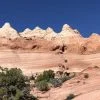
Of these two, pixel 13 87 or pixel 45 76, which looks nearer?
pixel 13 87

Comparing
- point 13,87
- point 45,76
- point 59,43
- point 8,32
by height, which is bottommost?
point 13,87

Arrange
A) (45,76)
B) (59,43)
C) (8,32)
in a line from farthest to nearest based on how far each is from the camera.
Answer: (8,32) < (59,43) < (45,76)

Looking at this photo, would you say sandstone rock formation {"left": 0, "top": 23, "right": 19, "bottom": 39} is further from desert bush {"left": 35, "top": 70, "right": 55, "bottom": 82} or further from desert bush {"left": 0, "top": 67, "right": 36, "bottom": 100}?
desert bush {"left": 0, "top": 67, "right": 36, "bottom": 100}

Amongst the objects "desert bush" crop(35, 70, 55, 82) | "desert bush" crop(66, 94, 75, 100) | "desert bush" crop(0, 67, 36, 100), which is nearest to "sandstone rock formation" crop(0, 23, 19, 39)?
"desert bush" crop(35, 70, 55, 82)

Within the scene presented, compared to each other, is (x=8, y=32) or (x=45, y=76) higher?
(x=8, y=32)

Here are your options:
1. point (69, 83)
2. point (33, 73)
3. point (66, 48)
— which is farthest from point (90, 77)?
point (66, 48)

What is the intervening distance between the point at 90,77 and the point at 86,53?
37.6 meters

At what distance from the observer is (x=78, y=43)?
8838 centimetres

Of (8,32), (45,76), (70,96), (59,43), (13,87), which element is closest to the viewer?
(70,96)

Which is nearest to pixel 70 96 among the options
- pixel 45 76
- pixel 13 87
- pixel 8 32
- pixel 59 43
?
pixel 13 87

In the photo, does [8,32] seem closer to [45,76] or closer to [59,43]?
[59,43]

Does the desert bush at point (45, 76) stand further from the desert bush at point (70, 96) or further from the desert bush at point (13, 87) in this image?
the desert bush at point (70, 96)

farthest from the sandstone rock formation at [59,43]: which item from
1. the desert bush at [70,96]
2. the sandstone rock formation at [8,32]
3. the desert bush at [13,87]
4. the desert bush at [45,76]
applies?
the desert bush at [70,96]

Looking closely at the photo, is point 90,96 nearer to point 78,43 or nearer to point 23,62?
point 23,62
